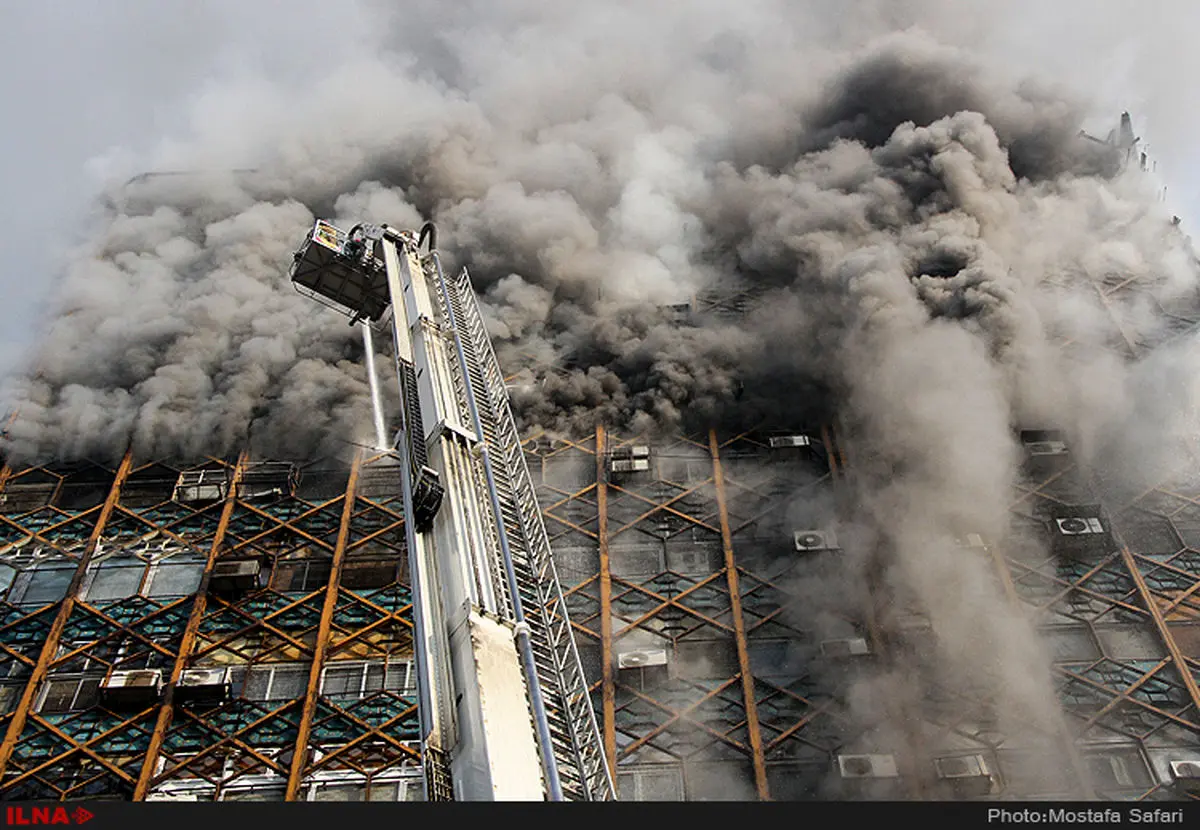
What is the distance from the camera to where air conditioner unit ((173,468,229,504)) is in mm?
19203

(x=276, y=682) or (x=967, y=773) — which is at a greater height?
(x=276, y=682)

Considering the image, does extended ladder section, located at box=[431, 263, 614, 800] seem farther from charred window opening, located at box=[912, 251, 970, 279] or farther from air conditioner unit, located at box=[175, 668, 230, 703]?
charred window opening, located at box=[912, 251, 970, 279]

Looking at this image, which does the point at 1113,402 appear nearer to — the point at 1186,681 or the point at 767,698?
the point at 1186,681

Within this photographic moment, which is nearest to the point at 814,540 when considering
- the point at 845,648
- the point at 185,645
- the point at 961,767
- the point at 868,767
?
the point at 845,648

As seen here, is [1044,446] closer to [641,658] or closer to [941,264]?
[941,264]

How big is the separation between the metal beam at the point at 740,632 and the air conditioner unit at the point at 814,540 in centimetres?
107

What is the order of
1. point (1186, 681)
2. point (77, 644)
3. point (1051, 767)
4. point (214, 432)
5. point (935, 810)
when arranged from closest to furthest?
point (935, 810), point (1051, 767), point (1186, 681), point (77, 644), point (214, 432)

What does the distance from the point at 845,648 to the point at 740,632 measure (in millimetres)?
1570

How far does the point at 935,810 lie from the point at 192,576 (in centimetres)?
1307

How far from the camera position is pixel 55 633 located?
17.0 meters

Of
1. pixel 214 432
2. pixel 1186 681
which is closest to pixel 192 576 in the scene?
pixel 214 432

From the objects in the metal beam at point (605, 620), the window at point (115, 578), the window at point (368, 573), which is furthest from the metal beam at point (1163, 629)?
the window at point (115, 578)

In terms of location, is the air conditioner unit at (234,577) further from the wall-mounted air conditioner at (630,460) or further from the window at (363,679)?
the wall-mounted air conditioner at (630,460)

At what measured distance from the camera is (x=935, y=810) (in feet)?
29.6
